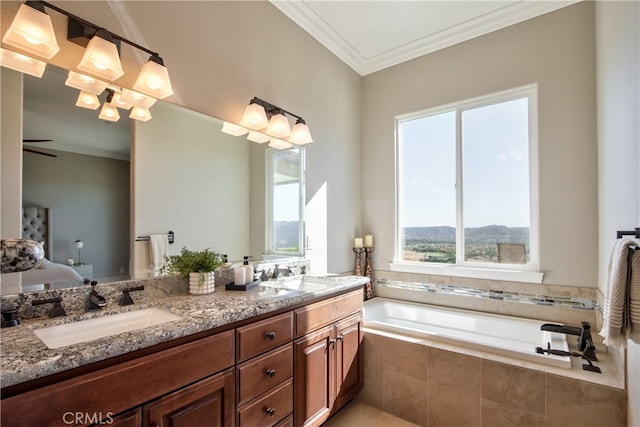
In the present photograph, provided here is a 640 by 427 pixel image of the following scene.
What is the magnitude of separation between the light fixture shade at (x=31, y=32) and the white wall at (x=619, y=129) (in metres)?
2.50

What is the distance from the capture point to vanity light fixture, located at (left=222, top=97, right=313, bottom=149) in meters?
2.12

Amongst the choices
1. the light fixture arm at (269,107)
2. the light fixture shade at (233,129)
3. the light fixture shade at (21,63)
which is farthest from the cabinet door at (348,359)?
the light fixture shade at (21,63)

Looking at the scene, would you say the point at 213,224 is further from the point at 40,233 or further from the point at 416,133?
the point at 416,133

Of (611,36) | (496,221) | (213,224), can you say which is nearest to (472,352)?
(496,221)

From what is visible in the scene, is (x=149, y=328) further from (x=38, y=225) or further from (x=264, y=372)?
(x=38, y=225)

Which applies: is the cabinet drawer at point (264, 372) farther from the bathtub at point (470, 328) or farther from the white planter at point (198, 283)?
the bathtub at point (470, 328)

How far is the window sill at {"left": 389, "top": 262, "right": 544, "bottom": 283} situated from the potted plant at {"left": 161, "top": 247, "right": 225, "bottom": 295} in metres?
2.01

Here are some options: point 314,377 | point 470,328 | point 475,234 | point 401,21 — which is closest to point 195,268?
point 314,377

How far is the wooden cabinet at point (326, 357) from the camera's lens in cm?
171

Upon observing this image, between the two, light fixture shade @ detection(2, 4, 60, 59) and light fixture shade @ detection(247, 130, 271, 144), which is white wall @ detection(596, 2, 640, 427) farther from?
light fixture shade @ detection(2, 4, 60, 59)

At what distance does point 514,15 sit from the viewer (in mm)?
2557

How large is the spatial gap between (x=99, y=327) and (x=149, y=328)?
1.13 ft

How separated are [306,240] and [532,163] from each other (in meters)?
1.99

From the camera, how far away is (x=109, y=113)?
153 cm
